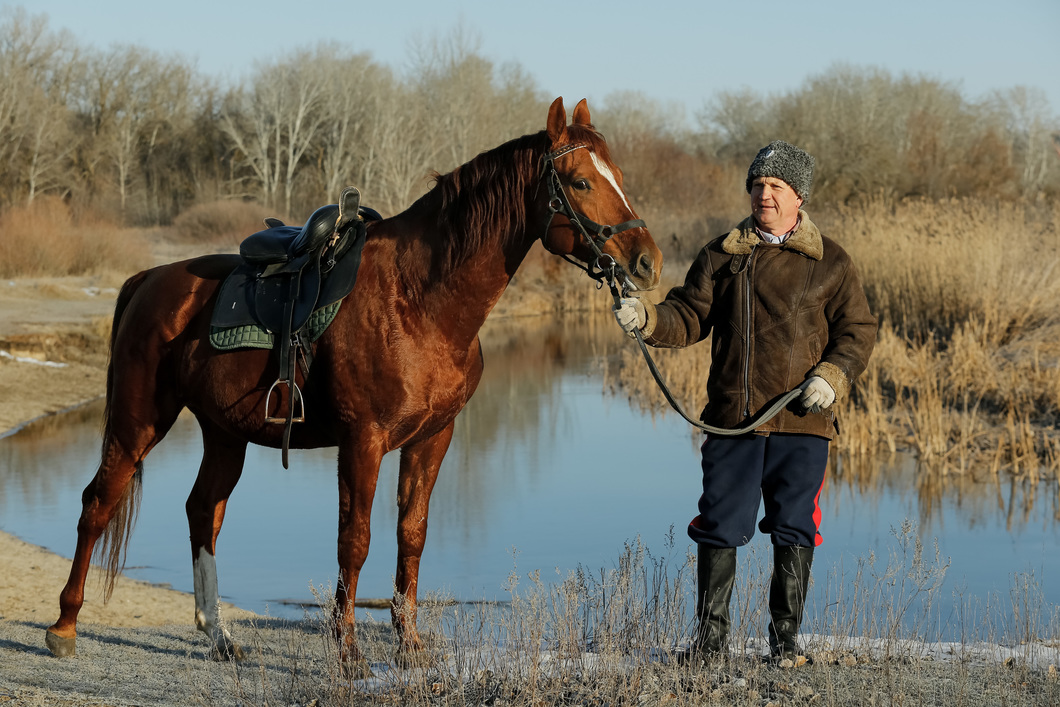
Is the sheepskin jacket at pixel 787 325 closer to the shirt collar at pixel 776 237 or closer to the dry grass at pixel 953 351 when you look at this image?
the shirt collar at pixel 776 237

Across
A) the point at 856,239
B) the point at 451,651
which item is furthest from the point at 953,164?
the point at 451,651

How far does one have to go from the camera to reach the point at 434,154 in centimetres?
3353

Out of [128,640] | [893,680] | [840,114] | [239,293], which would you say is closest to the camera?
[893,680]

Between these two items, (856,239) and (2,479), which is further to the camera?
(856,239)

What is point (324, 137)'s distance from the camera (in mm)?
42812

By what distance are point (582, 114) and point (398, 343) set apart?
107 cm

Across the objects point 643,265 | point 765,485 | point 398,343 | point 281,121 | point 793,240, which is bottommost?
point 765,485

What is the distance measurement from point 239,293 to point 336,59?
43.1 meters

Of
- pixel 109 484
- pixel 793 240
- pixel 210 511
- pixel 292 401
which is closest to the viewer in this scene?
pixel 793 240

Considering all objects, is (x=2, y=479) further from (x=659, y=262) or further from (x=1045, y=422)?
(x=1045, y=422)

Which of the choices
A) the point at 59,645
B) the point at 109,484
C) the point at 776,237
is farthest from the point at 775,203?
the point at 59,645

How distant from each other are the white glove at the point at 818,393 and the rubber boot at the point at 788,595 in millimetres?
529

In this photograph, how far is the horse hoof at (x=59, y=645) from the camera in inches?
170

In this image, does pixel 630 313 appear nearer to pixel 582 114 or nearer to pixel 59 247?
pixel 582 114
